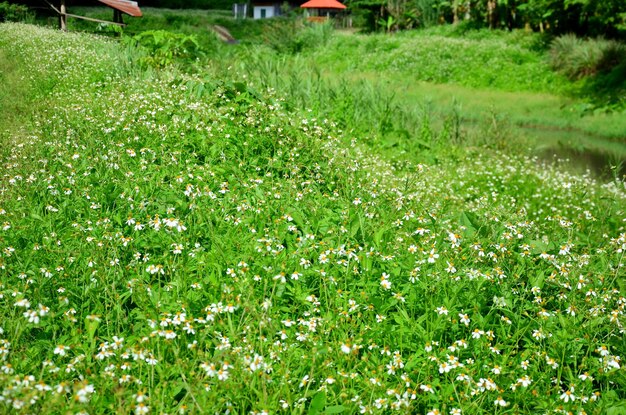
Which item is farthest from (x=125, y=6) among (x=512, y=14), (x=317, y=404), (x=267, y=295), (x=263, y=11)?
(x=263, y=11)

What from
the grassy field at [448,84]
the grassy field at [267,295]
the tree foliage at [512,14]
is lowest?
the grassy field at [267,295]

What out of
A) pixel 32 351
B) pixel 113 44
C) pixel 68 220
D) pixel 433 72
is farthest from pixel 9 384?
pixel 433 72

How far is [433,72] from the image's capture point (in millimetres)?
19219

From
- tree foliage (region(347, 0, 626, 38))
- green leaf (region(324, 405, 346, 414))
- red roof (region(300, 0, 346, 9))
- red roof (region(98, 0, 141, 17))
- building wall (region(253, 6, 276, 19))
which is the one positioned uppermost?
building wall (region(253, 6, 276, 19))

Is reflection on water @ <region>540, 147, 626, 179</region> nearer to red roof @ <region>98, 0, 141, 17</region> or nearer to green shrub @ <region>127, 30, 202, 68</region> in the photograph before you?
green shrub @ <region>127, 30, 202, 68</region>

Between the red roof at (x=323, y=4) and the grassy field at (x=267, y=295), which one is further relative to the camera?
the red roof at (x=323, y=4)

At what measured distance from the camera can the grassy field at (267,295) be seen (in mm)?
2539

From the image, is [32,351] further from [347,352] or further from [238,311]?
[347,352]

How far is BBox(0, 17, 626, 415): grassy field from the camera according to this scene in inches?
100.0

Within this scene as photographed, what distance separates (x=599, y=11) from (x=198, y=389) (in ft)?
62.7

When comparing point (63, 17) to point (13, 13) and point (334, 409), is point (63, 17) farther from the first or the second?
point (334, 409)

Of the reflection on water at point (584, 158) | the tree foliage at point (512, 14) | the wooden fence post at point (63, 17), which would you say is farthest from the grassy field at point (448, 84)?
the wooden fence post at point (63, 17)

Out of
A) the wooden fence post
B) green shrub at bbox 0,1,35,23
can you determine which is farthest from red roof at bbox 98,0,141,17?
green shrub at bbox 0,1,35,23

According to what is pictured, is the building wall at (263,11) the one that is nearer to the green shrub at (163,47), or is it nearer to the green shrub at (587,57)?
the green shrub at (587,57)
